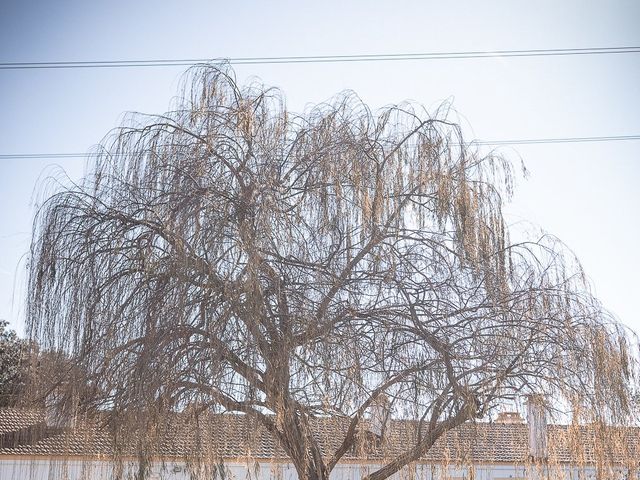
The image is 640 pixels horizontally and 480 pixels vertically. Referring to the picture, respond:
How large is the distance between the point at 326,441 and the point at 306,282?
53.8 inches

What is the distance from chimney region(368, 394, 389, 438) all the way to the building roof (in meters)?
0.07

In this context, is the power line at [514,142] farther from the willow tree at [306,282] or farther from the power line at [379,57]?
the power line at [379,57]

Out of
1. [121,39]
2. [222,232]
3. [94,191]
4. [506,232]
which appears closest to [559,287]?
[506,232]

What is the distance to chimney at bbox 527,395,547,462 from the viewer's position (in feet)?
22.5

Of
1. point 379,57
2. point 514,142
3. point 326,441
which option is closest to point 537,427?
point 326,441

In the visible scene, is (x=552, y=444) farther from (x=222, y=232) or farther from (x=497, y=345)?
(x=222, y=232)

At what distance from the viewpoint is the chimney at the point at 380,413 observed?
6047 mm

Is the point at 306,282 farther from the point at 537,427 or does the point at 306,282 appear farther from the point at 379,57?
the point at 379,57

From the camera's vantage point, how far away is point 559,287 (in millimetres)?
7012

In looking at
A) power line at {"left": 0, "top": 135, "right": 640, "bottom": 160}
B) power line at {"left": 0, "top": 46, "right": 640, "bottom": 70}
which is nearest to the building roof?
power line at {"left": 0, "top": 135, "right": 640, "bottom": 160}

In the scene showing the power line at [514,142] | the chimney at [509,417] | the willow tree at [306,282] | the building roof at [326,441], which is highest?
the power line at [514,142]

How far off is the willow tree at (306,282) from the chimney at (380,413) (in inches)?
0.6

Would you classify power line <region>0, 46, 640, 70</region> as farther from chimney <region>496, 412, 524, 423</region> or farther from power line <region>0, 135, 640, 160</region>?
chimney <region>496, 412, 524, 423</region>

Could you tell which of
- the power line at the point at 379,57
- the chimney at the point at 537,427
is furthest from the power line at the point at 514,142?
the chimney at the point at 537,427
